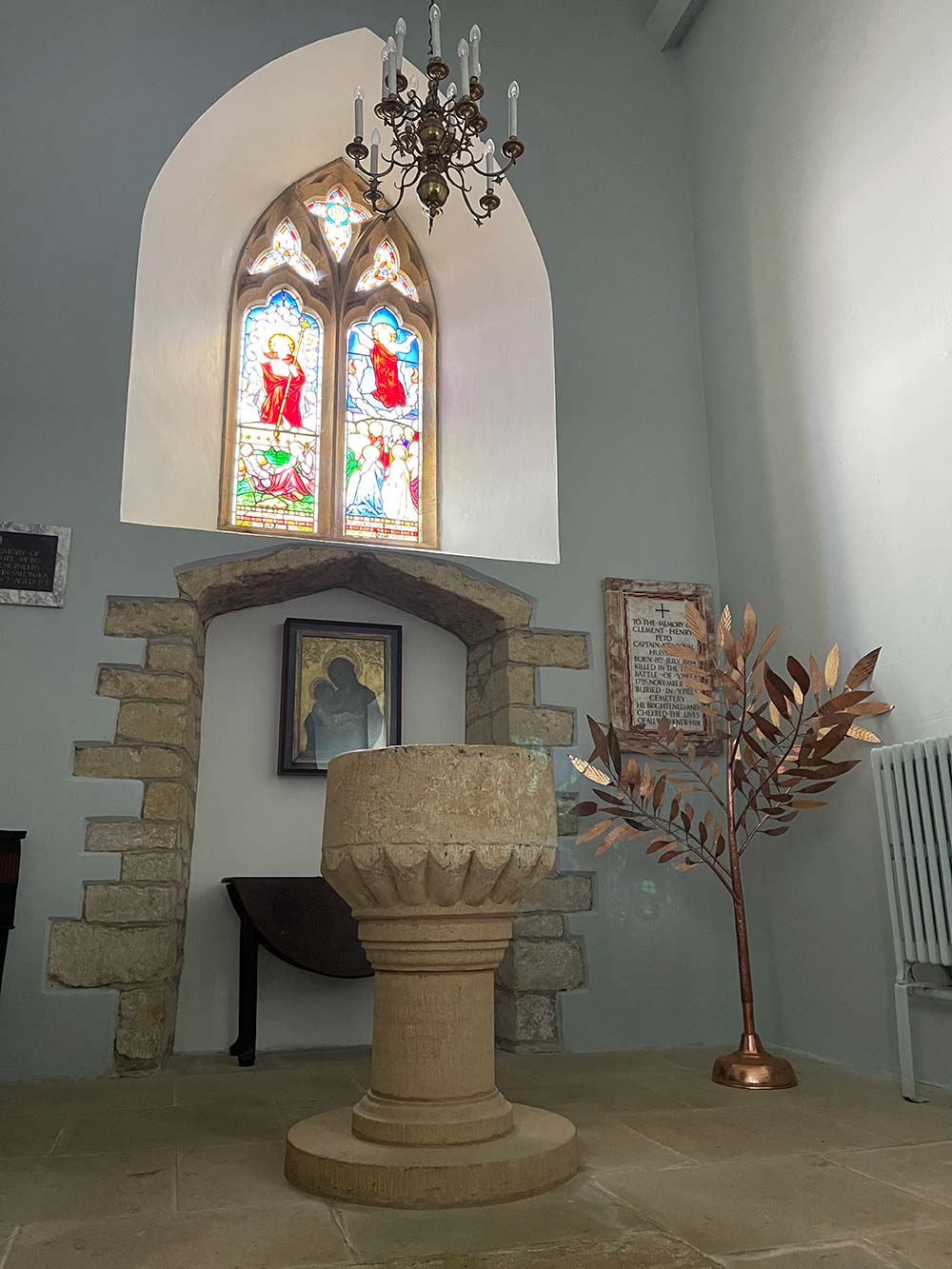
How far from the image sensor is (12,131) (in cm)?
431

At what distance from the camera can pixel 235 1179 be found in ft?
7.27

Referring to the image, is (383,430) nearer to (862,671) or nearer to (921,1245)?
(862,671)

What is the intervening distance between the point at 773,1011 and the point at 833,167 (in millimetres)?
3403

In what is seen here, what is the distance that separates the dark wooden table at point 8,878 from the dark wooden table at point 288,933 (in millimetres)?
828

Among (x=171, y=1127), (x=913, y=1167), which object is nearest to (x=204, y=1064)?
(x=171, y=1127)

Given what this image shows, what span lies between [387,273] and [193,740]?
103 inches

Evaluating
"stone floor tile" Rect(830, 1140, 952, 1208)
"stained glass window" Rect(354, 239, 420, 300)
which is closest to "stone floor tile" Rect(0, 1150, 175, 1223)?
"stone floor tile" Rect(830, 1140, 952, 1208)

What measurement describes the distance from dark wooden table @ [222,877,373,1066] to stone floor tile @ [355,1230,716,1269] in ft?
6.98

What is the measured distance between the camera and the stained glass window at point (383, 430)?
189 inches

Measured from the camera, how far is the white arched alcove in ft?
14.3

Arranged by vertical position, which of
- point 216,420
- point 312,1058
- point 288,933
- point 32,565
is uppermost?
point 216,420

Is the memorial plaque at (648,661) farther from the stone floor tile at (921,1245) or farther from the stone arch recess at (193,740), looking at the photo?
the stone floor tile at (921,1245)

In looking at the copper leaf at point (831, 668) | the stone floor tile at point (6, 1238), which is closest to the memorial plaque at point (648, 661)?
the copper leaf at point (831, 668)

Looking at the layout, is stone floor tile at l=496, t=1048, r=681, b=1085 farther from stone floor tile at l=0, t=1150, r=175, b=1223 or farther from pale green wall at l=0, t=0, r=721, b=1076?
stone floor tile at l=0, t=1150, r=175, b=1223
